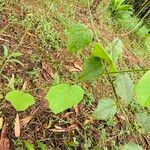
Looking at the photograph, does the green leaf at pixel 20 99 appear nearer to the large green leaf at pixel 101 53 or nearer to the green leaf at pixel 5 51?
the large green leaf at pixel 101 53

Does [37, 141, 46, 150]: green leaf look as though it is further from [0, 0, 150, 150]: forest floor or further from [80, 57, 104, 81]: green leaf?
[80, 57, 104, 81]: green leaf

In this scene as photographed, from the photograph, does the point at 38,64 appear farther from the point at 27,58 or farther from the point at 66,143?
the point at 66,143

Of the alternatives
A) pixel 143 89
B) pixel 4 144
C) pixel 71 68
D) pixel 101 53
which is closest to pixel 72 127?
pixel 4 144

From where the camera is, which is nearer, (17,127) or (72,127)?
(17,127)

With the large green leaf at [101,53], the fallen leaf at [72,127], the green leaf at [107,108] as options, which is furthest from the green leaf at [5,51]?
the large green leaf at [101,53]

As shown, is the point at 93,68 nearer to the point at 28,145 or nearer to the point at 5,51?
the point at 28,145

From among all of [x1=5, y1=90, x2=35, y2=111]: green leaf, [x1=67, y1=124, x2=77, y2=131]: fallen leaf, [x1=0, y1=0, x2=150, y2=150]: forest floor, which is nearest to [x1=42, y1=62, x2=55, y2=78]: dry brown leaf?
[x1=0, y1=0, x2=150, y2=150]: forest floor

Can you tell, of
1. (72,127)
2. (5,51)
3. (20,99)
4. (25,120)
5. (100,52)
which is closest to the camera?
(100,52)

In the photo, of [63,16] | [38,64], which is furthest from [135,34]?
[38,64]
